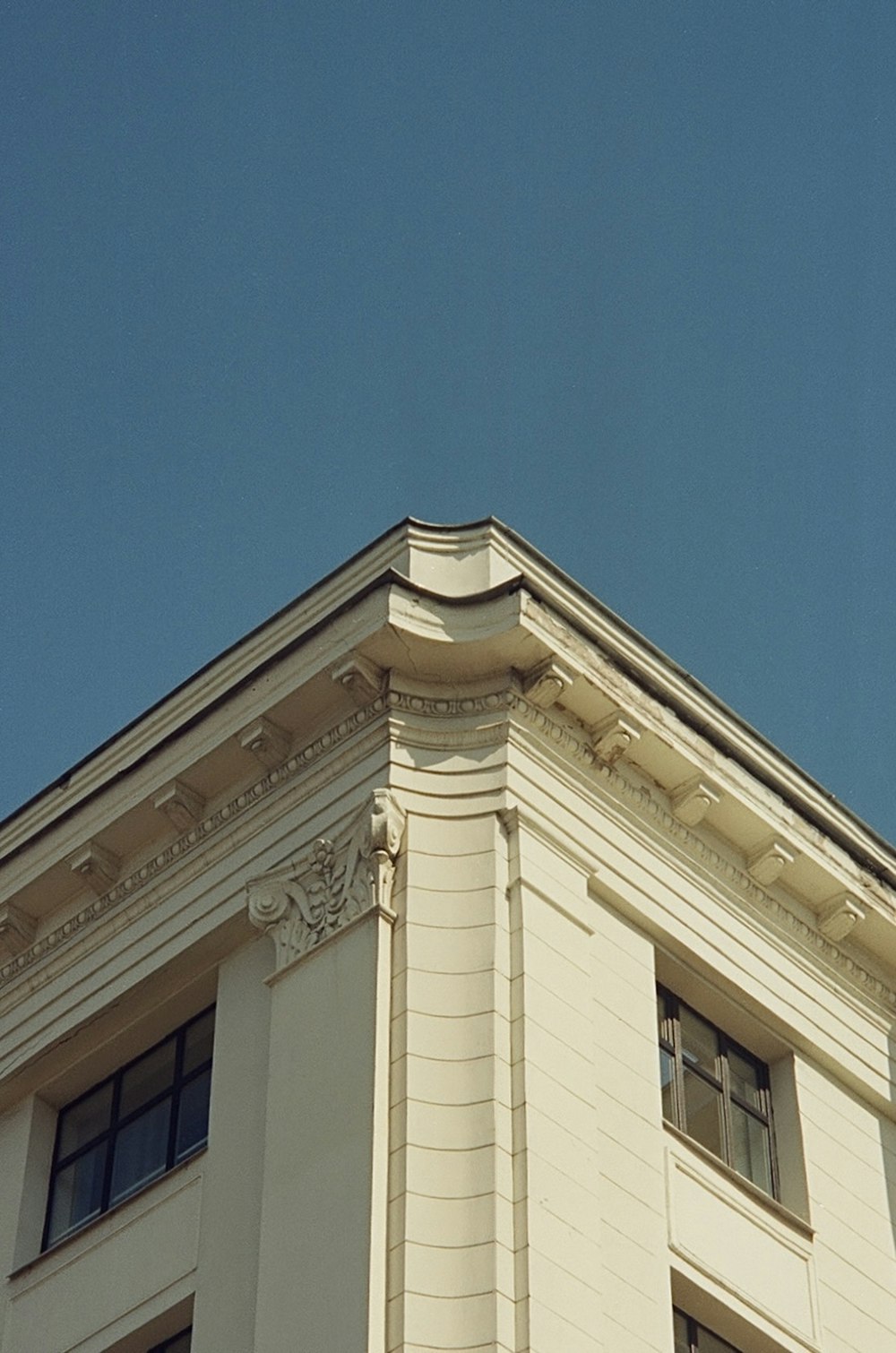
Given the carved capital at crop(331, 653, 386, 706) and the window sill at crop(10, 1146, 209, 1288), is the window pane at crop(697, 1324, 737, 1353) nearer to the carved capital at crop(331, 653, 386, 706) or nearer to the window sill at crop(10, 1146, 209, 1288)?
the window sill at crop(10, 1146, 209, 1288)

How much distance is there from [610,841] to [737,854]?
6.38 feet

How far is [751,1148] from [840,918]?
2.79 metres

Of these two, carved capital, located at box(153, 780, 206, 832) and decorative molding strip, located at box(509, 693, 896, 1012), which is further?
carved capital, located at box(153, 780, 206, 832)

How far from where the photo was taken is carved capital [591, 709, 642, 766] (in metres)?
25.4

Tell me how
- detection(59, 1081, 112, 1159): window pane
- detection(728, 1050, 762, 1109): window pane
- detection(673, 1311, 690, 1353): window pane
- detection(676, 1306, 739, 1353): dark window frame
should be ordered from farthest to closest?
1. detection(59, 1081, 112, 1159): window pane
2. detection(728, 1050, 762, 1109): window pane
3. detection(676, 1306, 739, 1353): dark window frame
4. detection(673, 1311, 690, 1353): window pane

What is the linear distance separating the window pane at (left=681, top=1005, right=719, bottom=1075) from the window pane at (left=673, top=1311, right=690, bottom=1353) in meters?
2.77

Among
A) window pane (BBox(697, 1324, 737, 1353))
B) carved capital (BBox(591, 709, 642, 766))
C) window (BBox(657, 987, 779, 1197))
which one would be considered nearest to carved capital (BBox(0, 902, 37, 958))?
carved capital (BBox(591, 709, 642, 766))

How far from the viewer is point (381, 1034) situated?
22.2 metres

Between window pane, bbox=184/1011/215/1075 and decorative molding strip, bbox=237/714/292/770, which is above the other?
decorative molding strip, bbox=237/714/292/770

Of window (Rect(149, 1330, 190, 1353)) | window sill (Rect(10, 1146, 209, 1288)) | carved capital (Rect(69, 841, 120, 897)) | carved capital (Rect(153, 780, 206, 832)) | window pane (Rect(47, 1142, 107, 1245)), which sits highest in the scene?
carved capital (Rect(153, 780, 206, 832))

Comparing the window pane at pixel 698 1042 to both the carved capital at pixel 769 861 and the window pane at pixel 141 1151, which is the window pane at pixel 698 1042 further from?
the window pane at pixel 141 1151

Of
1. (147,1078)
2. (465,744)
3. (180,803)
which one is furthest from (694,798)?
(147,1078)

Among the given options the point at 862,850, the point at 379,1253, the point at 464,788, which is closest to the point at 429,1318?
the point at 379,1253

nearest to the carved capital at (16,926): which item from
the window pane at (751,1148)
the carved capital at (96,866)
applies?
the carved capital at (96,866)
